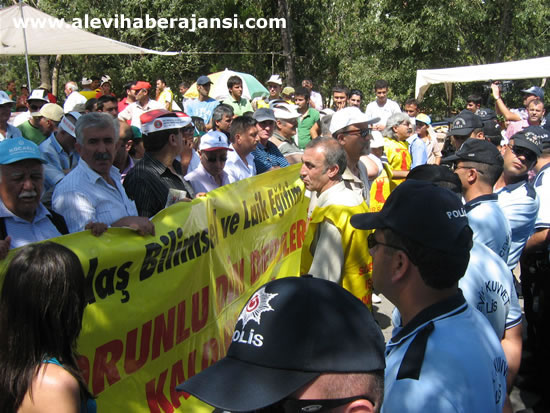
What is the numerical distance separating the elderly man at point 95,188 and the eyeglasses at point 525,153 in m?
3.37

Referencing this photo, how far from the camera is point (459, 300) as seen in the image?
190cm

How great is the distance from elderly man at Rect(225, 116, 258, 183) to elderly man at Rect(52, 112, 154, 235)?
1.92m

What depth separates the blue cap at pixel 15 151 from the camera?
307cm

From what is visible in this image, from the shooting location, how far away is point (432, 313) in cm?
185

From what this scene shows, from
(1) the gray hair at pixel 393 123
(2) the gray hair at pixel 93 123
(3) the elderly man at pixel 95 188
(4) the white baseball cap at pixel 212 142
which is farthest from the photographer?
(1) the gray hair at pixel 393 123

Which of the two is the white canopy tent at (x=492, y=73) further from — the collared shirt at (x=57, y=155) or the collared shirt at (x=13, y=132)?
the collared shirt at (x=57, y=155)

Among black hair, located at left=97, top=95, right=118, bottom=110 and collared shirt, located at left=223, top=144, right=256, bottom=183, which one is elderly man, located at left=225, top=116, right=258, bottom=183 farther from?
black hair, located at left=97, top=95, right=118, bottom=110

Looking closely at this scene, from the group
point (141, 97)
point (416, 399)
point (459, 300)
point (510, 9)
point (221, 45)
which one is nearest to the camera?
point (416, 399)

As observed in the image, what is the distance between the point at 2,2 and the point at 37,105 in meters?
22.3

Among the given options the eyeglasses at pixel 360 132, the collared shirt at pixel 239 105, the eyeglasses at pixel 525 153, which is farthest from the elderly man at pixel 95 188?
the collared shirt at pixel 239 105

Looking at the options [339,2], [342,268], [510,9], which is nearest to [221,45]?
[339,2]

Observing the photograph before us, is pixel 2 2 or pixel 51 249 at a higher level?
pixel 2 2

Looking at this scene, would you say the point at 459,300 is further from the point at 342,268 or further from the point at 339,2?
the point at 339,2

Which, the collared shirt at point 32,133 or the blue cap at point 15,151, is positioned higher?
the blue cap at point 15,151
